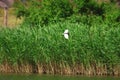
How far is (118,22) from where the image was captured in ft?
108

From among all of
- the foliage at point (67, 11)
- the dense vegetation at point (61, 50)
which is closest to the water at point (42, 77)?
the dense vegetation at point (61, 50)

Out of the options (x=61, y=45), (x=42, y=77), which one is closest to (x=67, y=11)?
(x=61, y=45)

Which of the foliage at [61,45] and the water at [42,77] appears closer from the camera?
the water at [42,77]

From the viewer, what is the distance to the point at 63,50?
27469mm

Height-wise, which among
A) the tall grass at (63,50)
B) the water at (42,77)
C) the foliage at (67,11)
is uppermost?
the foliage at (67,11)

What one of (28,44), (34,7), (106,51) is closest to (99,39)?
(106,51)

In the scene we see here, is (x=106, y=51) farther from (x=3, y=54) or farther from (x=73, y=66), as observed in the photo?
(x=3, y=54)

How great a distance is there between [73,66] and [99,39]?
1898 millimetres

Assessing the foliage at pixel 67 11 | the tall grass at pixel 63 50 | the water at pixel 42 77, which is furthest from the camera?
the foliage at pixel 67 11

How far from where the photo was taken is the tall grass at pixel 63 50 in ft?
88.6

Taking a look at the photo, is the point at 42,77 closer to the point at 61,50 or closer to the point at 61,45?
the point at 61,50

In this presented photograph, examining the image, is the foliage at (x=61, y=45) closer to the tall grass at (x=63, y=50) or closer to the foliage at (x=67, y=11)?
the tall grass at (x=63, y=50)

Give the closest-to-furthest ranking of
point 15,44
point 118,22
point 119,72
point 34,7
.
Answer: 1. point 119,72
2. point 15,44
3. point 118,22
4. point 34,7

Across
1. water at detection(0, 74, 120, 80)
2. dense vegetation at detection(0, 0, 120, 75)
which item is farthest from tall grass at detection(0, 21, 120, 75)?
water at detection(0, 74, 120, 80)
